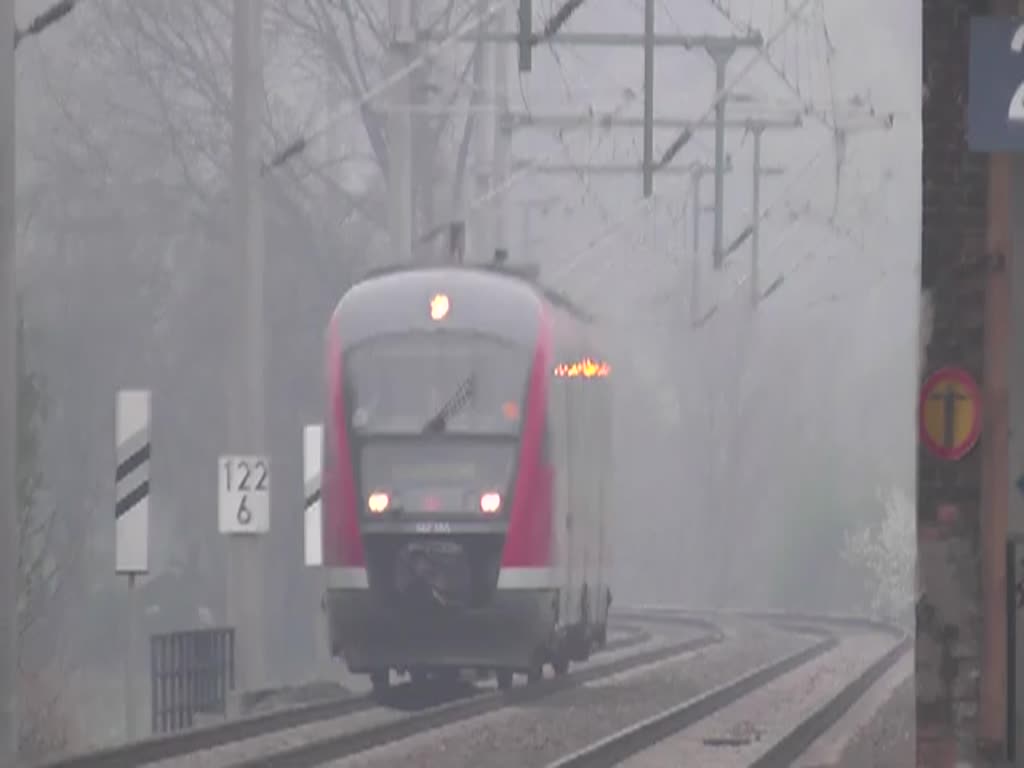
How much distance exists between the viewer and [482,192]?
25875 millimetres

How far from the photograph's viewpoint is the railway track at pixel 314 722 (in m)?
15.5

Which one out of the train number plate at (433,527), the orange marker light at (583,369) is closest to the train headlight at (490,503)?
the train number plate at (433,527)

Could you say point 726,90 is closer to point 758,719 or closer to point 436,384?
point 436,384

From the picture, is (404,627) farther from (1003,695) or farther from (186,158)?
(186,158)

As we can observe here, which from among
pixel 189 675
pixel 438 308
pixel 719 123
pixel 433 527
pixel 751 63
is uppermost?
pixel 751 63

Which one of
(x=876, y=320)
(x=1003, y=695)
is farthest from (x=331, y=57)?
(x=1003, y=695)

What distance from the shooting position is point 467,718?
19.3m

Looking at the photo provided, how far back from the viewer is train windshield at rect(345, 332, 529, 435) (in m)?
19.7

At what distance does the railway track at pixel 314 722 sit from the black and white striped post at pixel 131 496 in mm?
852

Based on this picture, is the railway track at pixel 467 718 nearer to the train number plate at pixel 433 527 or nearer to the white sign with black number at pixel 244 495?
the train number plate at pixel 433 527

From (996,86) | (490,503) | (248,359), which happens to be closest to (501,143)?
(248,359)

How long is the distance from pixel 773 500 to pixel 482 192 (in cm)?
746

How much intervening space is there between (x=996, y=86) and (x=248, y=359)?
38.5 feet

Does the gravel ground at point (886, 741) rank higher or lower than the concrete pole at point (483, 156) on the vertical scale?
lower
